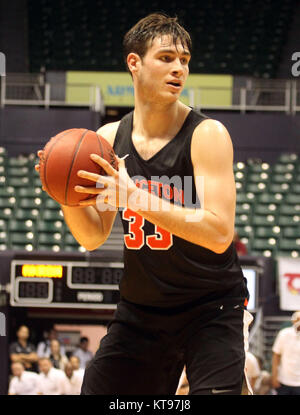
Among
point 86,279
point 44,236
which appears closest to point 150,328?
point 86,279

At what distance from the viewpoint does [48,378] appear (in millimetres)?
7809

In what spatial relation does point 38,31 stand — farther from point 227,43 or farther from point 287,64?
point 287,64

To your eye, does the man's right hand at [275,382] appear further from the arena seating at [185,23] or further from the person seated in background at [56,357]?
the arena seating at [185,23]

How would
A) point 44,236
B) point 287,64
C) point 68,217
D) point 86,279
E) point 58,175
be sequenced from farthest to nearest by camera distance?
point 287,64 < point 44,236 < point 86,279 < point 68,217 < point 58,175

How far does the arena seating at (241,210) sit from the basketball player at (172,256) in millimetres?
6879

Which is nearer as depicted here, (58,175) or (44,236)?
(58,175)

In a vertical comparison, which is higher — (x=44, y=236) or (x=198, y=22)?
(x=198, y=22)

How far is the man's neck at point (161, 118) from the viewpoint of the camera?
8.96 ft

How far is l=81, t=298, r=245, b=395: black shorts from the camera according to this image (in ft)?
8.13

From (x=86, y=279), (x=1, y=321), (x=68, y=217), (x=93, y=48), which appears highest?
(x=93, y=48)

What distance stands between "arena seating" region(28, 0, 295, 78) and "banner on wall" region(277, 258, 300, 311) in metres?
8.59

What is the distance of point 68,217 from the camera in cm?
276

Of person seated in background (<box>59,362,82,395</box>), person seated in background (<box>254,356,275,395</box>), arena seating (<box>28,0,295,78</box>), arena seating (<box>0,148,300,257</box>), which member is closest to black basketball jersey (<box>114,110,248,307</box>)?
person seated in background (<box>254,356,275,395</box>)

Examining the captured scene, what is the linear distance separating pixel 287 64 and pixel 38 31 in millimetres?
6692
